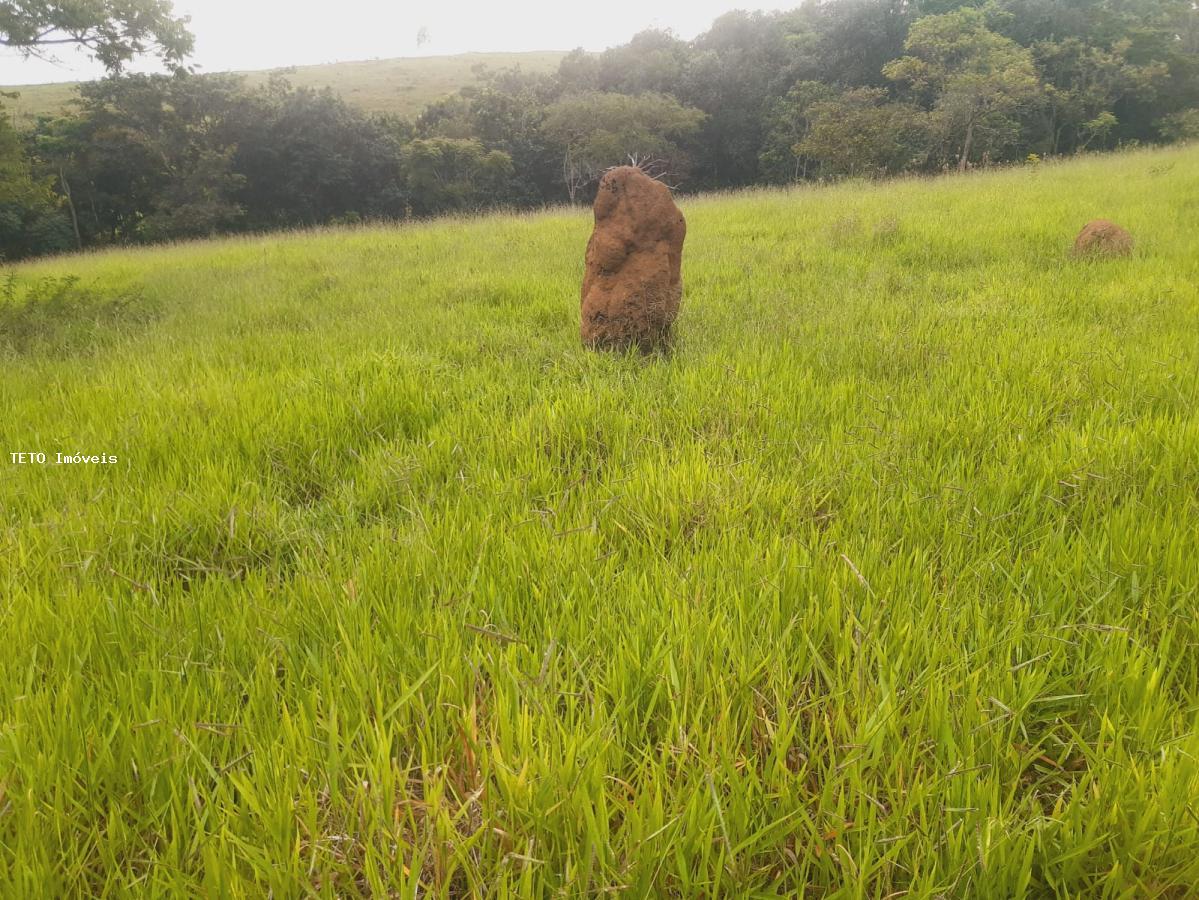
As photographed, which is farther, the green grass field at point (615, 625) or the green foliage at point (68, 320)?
the green foliage at point (68, 320)

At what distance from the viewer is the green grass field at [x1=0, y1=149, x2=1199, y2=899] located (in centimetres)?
99

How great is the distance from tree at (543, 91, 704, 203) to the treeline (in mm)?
107

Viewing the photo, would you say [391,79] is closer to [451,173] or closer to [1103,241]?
[451,173]

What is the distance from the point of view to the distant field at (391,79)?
5581cm

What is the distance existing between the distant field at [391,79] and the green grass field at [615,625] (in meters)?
55.7

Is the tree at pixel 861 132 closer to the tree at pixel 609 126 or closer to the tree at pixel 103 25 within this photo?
the tree at pixel 609 126

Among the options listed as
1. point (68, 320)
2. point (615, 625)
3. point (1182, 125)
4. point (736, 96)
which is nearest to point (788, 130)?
point (736, 96)

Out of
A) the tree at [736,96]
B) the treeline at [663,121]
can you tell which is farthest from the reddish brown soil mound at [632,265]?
the tree at [736,96]

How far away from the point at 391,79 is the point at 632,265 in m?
82.6

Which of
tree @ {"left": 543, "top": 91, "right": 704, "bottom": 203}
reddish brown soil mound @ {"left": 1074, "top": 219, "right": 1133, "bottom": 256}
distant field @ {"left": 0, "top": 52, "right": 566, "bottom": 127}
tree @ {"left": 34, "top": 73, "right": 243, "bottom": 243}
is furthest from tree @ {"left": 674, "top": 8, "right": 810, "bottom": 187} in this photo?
reddish brown soil mound @ {"left": 1074, "top": 219, "right": 1133, "bottom": 256}

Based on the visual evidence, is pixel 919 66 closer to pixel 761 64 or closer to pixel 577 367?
pixel 761 64

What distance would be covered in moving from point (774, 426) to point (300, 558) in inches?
80.1

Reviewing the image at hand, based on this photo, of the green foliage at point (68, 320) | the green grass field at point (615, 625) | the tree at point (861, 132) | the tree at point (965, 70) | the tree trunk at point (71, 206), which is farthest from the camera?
the tree trunk at point (71, 206)

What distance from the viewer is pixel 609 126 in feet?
104
